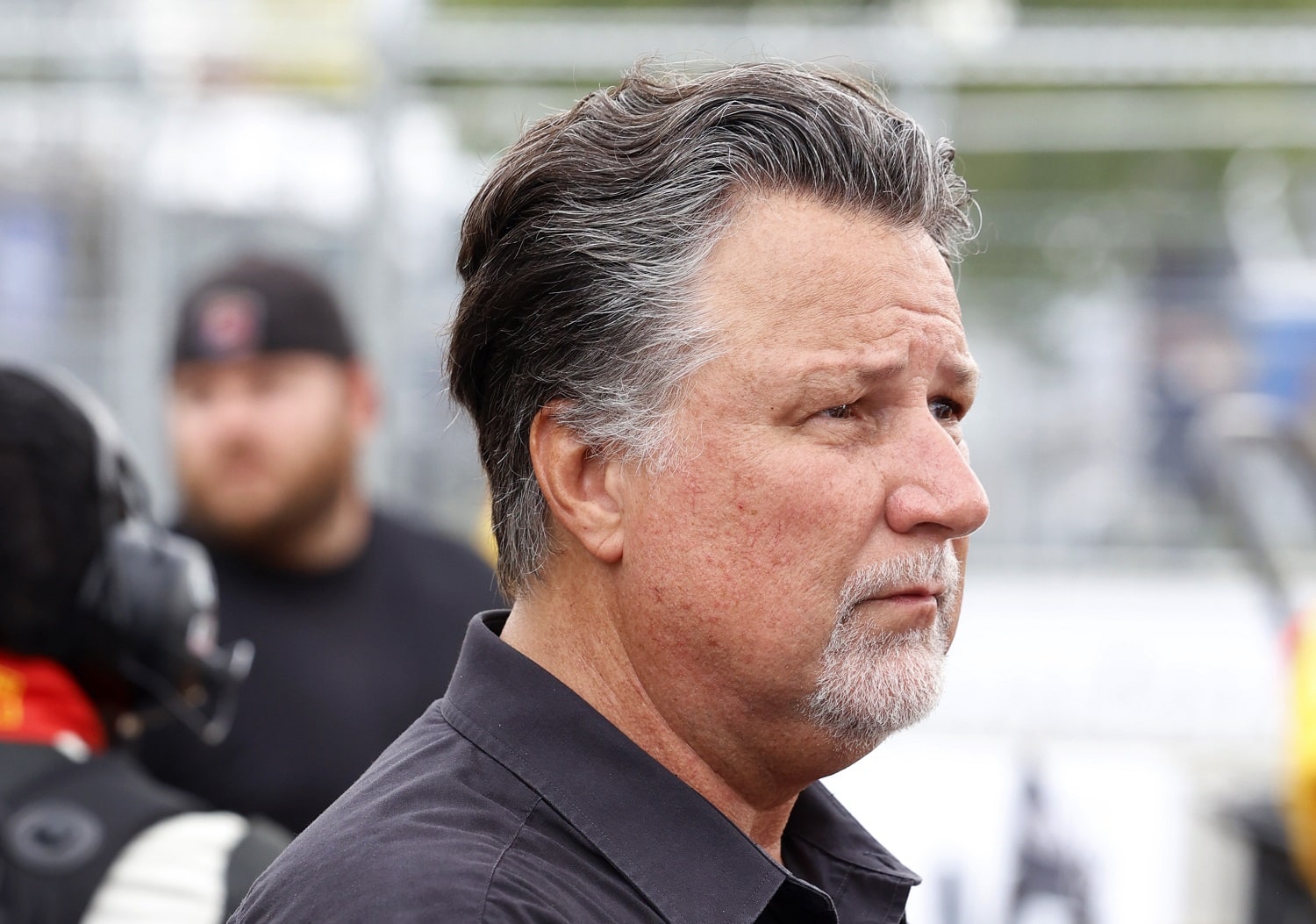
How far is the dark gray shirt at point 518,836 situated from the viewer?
4.27ft

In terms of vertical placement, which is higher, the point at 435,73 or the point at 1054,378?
the point at 435,73

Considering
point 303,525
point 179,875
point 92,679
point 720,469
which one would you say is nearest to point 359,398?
point 303,525

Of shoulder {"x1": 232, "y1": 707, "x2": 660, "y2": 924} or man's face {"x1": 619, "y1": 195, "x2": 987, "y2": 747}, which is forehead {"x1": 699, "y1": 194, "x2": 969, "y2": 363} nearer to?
man's face {"x1": 619, "y1": 195, "x2": 987, "y2": 747}

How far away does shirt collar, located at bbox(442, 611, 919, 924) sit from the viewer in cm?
146

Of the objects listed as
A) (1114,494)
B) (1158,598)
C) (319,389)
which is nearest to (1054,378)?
(1114,494)

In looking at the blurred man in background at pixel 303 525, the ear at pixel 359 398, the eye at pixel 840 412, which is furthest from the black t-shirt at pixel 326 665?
the eye at pixel 840 412

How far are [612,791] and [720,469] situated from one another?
0.32 metres

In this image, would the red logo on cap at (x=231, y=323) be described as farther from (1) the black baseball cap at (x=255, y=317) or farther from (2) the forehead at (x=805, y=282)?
(2) the forehead at (x=805, y=282)

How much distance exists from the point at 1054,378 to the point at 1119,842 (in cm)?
193

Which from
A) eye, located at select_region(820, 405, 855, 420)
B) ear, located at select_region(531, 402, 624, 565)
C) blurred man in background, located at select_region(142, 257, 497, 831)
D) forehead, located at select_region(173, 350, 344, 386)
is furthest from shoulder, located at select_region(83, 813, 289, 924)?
forehead, located at select_region(173, 350, 344, 386)

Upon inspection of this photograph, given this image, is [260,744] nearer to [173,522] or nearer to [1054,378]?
[173,522]

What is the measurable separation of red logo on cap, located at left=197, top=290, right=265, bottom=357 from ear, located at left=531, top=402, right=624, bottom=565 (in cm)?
301

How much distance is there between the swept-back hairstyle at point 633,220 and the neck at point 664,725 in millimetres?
89

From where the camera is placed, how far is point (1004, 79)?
6.87 m
